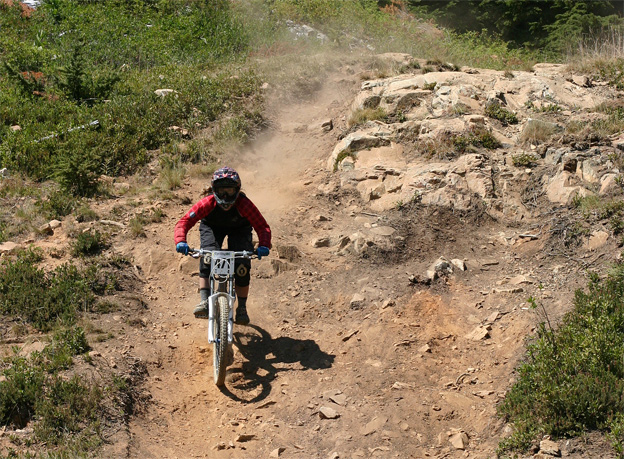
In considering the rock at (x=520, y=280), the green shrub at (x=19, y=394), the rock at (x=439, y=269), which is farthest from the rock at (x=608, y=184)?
the green shrub at (x=19, y=394)

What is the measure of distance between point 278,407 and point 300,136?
334 inches

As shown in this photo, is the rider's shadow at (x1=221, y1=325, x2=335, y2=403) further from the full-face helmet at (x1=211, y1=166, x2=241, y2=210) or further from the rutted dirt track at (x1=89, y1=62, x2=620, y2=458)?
the full-face helmet at (x1=211, y1=166, x2=241, y2=210)

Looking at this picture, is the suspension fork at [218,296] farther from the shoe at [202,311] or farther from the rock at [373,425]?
the rock at [373,425]

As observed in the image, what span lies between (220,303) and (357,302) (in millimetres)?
2312

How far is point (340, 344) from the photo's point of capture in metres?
7.65

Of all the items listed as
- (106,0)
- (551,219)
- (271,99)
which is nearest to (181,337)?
(551,219)

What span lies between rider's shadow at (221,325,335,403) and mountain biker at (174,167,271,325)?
1.61 feet

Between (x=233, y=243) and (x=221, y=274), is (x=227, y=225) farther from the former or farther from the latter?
(x=221, y=274)

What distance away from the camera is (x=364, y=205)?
1077 centimetres

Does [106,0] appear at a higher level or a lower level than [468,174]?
higher

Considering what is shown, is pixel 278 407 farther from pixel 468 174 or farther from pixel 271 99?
pixel 271 99

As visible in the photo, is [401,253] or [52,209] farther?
[52,209]

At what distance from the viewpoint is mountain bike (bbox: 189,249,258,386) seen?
645 cm

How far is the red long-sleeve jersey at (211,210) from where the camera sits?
7125mm
